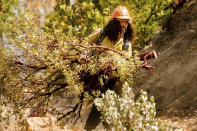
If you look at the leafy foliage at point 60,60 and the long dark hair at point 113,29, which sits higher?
the long dark hair at point 113,29

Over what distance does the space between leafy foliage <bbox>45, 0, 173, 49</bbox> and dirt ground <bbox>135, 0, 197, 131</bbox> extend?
4.12 ft

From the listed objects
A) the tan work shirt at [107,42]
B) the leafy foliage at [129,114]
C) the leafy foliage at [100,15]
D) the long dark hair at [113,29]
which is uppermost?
the leafy foliage at [100,15]

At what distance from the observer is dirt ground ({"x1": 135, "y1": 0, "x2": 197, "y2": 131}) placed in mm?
5313

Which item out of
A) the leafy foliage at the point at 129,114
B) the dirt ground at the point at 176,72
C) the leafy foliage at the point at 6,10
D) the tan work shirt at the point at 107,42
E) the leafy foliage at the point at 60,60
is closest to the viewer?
the leafy foliage at the point at 129,114

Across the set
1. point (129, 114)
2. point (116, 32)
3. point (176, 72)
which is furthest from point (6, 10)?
point (129, 114)

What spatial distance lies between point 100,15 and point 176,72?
131 inches

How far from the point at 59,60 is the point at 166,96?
176 inches

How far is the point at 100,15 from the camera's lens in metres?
7.39

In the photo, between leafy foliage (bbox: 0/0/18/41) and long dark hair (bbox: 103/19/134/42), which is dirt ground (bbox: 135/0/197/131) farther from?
leafy foliage (bbox: 0/0/18/41)

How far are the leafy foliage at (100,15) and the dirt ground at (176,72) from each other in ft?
4.12

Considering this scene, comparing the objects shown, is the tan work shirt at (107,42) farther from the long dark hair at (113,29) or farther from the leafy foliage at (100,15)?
the leafy foliage at (100,15)

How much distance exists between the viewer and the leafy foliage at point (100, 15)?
7.40 meters

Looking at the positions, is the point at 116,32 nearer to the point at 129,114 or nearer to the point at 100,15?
the point at 129,114

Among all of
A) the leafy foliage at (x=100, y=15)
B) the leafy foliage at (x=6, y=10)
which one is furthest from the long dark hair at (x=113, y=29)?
the leafy foliage at (x=6, y=10)
